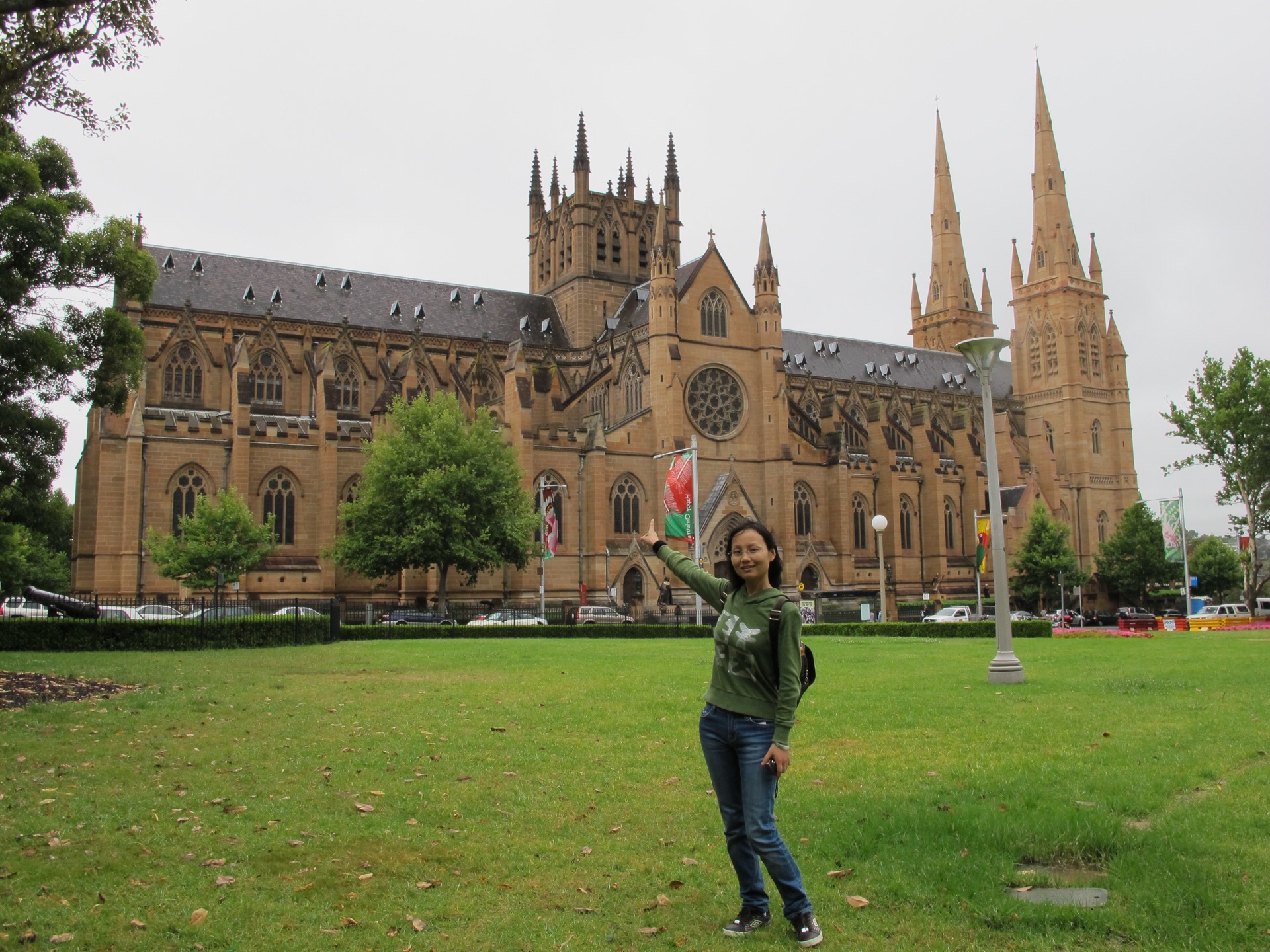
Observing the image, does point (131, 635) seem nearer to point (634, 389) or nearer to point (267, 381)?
point (267, 381)

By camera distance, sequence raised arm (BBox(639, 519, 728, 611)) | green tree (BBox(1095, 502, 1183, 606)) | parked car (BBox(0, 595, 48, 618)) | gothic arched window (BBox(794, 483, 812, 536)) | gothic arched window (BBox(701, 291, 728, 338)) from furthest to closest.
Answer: green tree (BBox(1095, 502, 1183, 606)) → gothic arched window (BBox(794, 483, 812, 536)) → gothic arched window (BBox(701, 291, 728, 338)) → parked car (BBox(0, 595, 48, 618)) → raised arm (BBox(639, 519, 728, 611))

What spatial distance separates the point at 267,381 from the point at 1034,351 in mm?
66827

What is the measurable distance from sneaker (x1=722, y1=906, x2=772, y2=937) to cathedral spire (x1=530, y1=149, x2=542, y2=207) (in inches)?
3174

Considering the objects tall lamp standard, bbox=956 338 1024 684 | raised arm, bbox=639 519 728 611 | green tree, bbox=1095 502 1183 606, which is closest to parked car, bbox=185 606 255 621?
tall lamp standard, bbox=956 338 1024 684

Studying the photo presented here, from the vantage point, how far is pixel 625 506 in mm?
61500

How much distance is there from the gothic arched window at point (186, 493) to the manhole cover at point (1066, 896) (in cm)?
5189

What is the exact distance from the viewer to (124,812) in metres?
9.28

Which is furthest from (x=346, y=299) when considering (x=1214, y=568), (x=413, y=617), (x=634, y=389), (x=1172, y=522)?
(x=1214, y=568)

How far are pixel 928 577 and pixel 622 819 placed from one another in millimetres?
68793

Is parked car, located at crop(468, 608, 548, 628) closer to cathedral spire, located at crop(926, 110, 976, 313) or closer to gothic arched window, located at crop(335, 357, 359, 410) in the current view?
gothic arched window, located at crop(335, 357, 359, 410)

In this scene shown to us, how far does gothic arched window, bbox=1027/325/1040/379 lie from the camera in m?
95.4

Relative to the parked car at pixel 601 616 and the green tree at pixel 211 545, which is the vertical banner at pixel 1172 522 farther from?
the green tree at pixel 211 545

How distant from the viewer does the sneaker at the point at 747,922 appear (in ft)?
21.2

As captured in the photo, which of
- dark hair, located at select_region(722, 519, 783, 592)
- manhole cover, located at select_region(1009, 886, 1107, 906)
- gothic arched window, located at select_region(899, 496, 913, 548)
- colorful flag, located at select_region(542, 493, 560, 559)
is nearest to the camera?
dark hair, located at select_region(722, 519, 783, 592)
